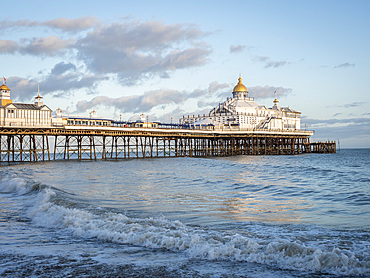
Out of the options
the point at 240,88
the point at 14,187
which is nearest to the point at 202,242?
the point at 14,187

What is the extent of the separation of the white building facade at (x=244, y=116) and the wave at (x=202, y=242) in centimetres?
7831

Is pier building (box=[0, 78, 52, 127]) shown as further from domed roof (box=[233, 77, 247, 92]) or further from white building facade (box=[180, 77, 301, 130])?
domed roof (box=[233, 77, 247, 92])

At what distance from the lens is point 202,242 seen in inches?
356

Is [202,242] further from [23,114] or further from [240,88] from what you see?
[240,88]

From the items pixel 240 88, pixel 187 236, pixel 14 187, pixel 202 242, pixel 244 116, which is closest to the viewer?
pixel 202 242

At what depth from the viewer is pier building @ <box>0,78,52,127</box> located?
172 feet

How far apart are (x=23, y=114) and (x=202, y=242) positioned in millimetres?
51272

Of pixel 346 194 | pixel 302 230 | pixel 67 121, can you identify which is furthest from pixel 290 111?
pixel 302 230

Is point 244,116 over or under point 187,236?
over

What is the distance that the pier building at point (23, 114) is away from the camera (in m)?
52.4

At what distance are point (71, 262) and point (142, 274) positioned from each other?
1668 millimetres

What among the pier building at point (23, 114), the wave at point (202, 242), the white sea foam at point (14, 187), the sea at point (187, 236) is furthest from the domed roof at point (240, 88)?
the wave at point (202, 242)

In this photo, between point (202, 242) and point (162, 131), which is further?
point (162, 131)

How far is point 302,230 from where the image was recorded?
1046cm
